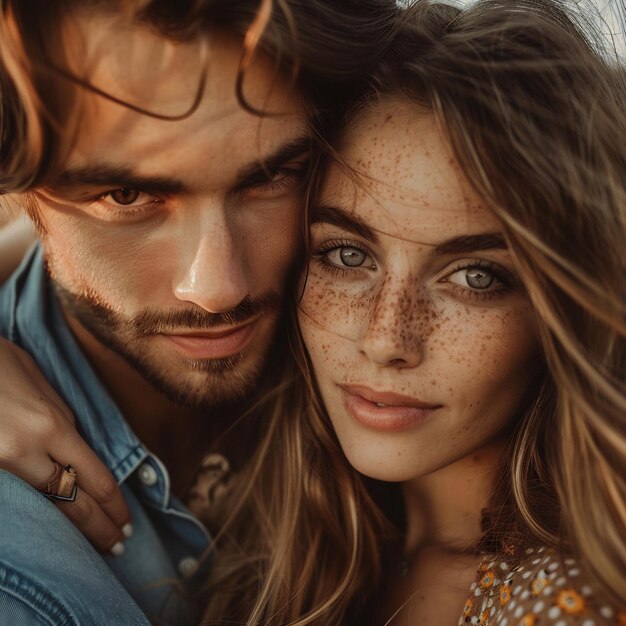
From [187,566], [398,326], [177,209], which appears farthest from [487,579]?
[177,209]

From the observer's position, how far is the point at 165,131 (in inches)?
63.7

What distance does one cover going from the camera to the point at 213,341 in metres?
1.99

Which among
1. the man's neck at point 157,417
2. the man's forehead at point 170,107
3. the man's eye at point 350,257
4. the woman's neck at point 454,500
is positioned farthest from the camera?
the man's neck at point 157,417

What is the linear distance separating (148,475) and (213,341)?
1.55ft

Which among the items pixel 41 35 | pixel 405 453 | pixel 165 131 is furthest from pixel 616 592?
pixel 41 35

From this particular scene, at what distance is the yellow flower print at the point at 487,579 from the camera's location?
5.45ft

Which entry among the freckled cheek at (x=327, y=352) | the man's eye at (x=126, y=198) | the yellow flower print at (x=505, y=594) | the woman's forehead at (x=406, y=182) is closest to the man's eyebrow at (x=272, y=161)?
the woman's forehead at (x=406, y=182)

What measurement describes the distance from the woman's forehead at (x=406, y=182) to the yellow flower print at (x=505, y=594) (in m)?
0.71

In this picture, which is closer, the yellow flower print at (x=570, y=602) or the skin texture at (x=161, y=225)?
the yellow flower print at (x=570, y=602)

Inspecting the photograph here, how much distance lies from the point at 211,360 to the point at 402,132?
78 centimetres

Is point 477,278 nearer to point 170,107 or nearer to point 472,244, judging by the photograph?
point 472,244

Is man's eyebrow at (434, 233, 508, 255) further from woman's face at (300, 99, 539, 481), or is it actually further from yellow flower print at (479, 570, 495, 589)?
yellow flower print at (479, 570, 495, 589)

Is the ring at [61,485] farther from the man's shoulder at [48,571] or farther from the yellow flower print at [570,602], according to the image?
the yellow flower print at [570,602]

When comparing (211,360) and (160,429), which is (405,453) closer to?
(211,360)
